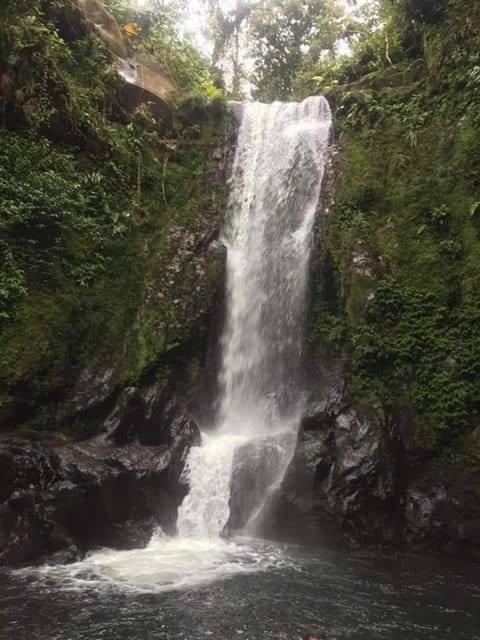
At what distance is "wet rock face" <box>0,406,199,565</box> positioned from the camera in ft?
26.0

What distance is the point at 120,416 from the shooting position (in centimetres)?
1025

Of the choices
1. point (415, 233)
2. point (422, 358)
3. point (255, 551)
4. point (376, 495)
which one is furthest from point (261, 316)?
point (255, 551)

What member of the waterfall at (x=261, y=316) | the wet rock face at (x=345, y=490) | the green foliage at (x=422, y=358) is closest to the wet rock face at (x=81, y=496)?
the waterfall at (x=261, y=316)

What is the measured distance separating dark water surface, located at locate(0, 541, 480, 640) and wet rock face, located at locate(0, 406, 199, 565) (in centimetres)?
59

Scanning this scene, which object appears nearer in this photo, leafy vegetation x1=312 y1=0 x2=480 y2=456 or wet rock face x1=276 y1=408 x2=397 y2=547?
wet rock face x1=276 y1=408 x2=397 y2=547

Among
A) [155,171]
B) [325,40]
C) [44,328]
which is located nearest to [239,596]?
[44,328]

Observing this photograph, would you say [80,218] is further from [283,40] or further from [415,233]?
[283,40]

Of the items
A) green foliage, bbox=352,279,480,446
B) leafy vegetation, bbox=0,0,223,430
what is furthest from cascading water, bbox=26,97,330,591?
green foliage, bbox=352,279,480,446

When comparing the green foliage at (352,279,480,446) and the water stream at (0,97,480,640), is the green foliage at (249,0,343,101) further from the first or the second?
the green foliage at (352,279,480,446)

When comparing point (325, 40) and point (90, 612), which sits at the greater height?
point (325, 40)

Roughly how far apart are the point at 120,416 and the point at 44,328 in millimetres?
2321

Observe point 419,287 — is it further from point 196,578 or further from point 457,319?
point 196,578

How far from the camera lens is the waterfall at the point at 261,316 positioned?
9.66m

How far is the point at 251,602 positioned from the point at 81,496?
3621mm
